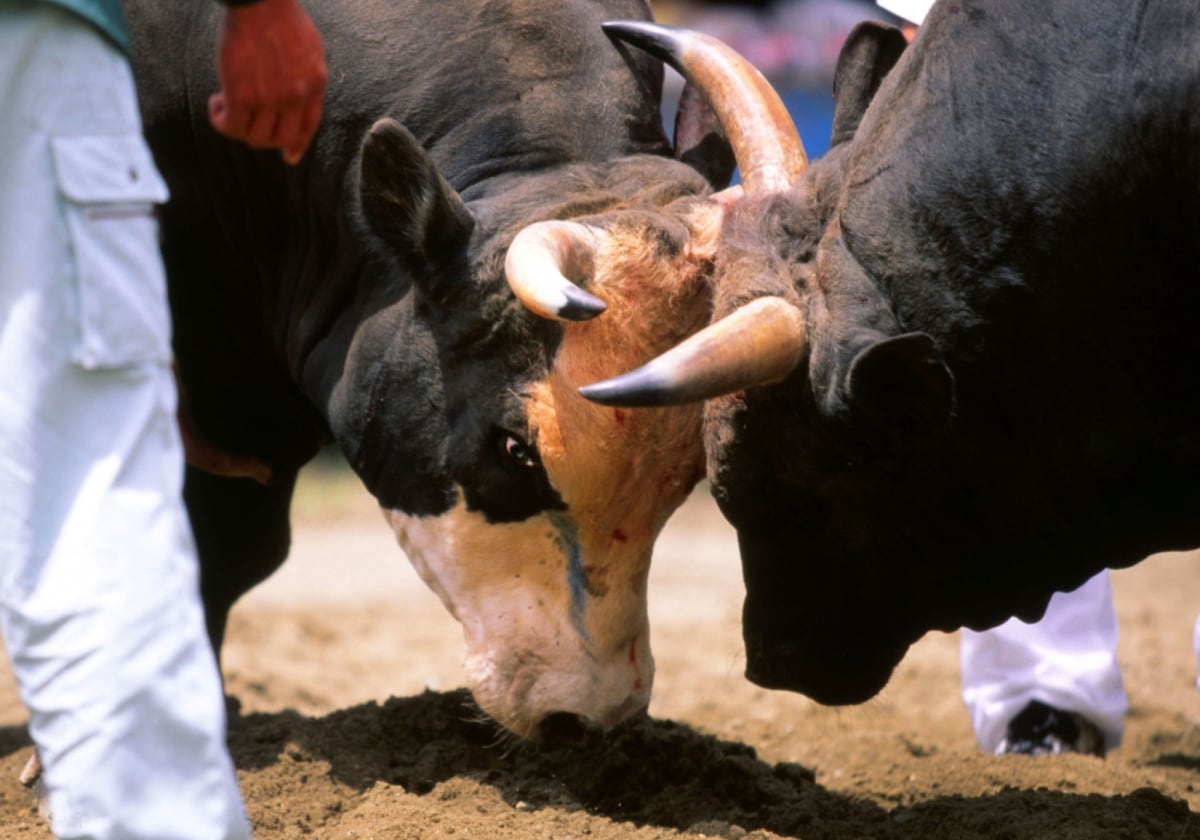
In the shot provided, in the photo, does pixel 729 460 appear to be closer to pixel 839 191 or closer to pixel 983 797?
pixel 839 191

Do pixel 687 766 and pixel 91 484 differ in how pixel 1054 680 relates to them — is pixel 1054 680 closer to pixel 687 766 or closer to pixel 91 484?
pixel 687 766

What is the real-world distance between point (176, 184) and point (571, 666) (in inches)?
63.9

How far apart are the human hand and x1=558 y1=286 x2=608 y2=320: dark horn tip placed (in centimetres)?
77

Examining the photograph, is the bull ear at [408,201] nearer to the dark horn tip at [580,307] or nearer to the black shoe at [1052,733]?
the dark horn tip at [580,307]

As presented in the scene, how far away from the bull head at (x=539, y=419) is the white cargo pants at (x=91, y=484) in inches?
49.8

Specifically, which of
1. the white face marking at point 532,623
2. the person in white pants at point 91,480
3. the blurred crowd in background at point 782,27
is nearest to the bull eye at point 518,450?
the white face marking at point 532,623

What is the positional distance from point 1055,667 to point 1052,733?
0.20 meters

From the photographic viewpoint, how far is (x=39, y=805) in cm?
419

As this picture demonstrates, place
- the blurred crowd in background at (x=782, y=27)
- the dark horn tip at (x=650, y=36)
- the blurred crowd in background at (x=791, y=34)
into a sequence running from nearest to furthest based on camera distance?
1. the dark horn tip at (x=650, y=36)
2. the blurred crowd in background at (x=791, y=34)
3. the blurred crowd in background at (x=782, y=27)

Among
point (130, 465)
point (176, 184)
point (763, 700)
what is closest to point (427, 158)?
point (176, 184)

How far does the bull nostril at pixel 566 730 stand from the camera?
13.5ft

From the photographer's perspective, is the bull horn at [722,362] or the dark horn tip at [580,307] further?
the dark horn tip at [580,307]

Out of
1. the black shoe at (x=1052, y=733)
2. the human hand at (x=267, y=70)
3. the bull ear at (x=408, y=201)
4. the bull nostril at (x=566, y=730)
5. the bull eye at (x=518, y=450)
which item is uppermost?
the human hand at (x=267, y=70)

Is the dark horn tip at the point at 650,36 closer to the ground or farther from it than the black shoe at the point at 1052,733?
farther from it
